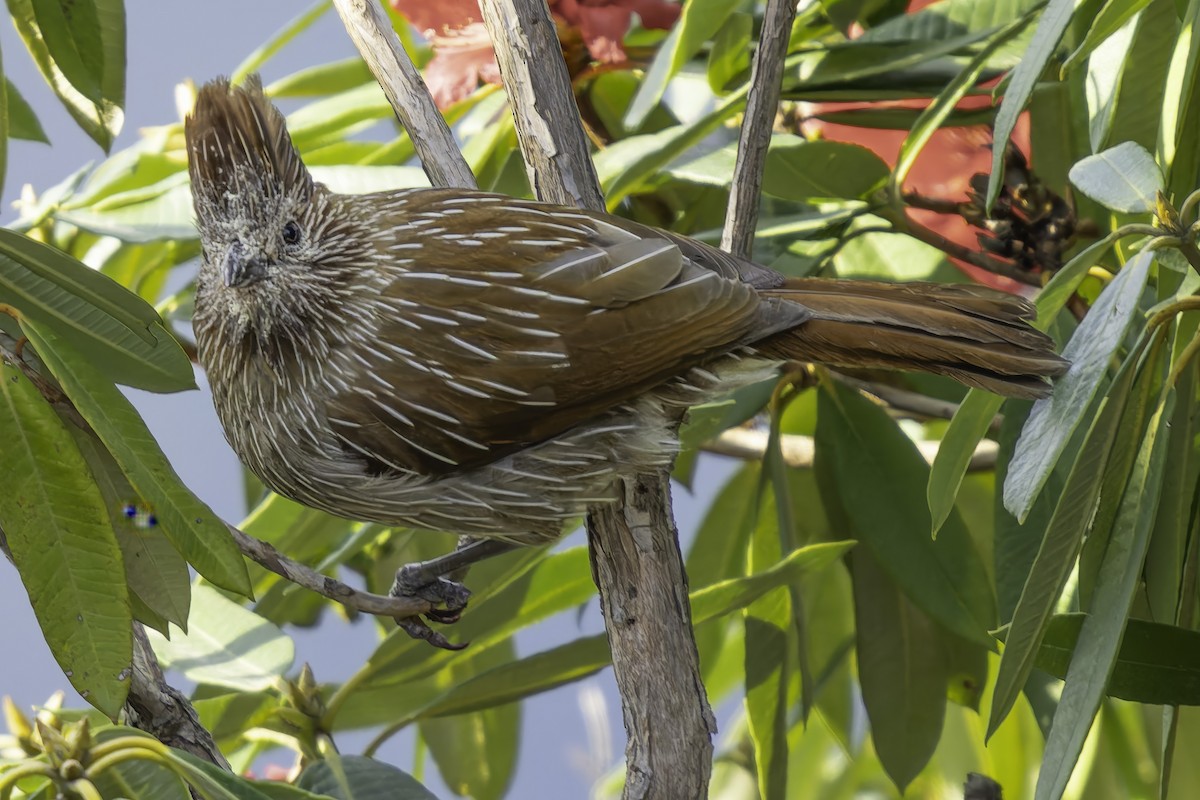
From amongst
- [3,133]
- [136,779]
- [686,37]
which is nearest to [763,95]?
[686,37]

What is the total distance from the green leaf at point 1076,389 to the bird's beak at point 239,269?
1.06m

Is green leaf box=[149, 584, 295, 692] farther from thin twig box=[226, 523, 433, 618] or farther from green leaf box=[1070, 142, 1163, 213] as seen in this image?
green leaf box=[1070, 142, 1163, 213]

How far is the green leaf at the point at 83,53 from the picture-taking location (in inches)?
69.4

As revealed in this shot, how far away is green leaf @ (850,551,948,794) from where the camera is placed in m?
2.08

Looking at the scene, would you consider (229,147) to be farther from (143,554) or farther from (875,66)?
(875,66)

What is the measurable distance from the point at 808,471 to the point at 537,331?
32.6 inches

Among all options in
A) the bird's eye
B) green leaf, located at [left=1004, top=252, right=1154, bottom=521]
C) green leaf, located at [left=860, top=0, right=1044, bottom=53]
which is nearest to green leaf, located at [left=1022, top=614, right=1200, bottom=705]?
green leaf, located at [left=1004, top=252, right=1154, bottom=521]

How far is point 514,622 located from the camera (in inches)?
78.7

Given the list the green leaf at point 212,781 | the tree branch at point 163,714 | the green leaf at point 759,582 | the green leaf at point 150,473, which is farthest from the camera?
the green leaf at point 759,582

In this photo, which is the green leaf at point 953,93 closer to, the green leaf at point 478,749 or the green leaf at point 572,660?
the green leaf at point 572,660

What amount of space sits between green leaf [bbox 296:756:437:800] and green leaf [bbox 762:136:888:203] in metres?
0.99

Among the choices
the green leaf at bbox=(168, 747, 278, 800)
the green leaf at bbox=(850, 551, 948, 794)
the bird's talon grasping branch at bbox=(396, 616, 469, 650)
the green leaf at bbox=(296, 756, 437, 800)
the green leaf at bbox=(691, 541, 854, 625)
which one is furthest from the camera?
the green leaf at bbox=(850, 551, 948, 794)

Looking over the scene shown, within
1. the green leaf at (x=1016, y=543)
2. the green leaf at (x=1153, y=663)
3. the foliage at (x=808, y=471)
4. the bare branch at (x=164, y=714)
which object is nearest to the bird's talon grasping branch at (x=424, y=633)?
the foliage at (x=808, y=471)

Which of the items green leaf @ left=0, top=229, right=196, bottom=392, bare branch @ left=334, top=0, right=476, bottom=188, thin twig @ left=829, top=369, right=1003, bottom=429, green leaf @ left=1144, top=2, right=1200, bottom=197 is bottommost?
green leaf @ left=0, top=229, right=196, bottom=392
